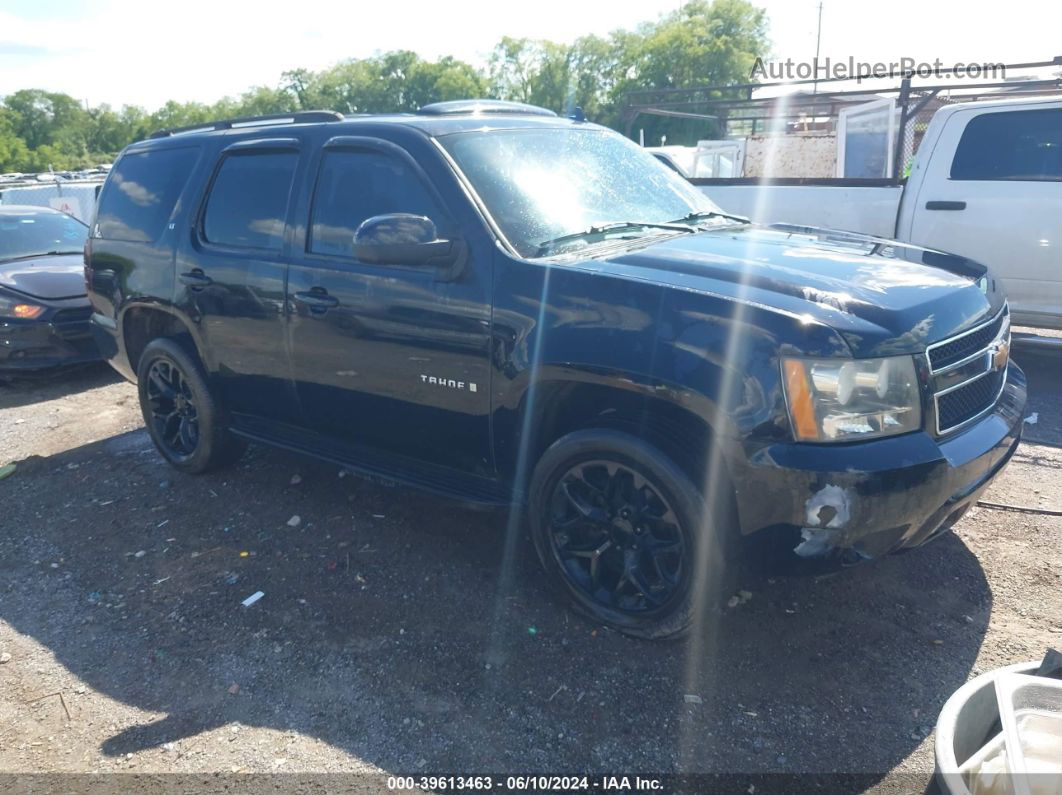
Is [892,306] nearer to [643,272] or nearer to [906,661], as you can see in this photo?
[643,272]

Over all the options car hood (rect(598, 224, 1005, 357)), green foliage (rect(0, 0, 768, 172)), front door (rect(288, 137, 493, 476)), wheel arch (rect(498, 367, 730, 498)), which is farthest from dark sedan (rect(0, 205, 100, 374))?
green foliage (rect(0, 0, 768, 172))

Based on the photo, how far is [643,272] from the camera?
9.98 feet

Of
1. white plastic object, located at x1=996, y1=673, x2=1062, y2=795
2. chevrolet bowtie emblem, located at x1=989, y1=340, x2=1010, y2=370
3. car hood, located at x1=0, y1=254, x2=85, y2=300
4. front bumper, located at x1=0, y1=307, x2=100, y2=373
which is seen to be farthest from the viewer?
car hood, located at x1=0, y1=254, x2=85, y2=300

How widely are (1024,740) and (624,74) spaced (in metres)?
62.7

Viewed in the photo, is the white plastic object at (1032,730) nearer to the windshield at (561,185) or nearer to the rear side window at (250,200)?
the windshield at (561,185)

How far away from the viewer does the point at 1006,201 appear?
6.34m

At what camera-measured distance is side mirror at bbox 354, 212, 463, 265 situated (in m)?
3.28

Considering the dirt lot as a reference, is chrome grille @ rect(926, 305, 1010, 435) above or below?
above

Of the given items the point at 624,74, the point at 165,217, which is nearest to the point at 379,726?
the point at 165,217

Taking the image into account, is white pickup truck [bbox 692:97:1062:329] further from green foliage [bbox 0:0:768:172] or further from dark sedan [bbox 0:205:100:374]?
green foliage [bbox 0:0:768:172]

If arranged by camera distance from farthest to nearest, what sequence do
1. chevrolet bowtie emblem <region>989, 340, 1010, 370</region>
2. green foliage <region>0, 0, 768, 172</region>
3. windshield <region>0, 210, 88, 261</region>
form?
green foliage <region>0, 0, 768, 172</region>, windshield <region>0, 210, 88, 261</region>, chevrolet bowtie emblem <region>989, 340, 1010, 370</region>

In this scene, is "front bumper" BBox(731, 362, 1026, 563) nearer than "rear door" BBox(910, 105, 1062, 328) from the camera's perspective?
Yes

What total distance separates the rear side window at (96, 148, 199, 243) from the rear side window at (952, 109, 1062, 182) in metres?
5.71

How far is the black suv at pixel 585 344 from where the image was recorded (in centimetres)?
273
